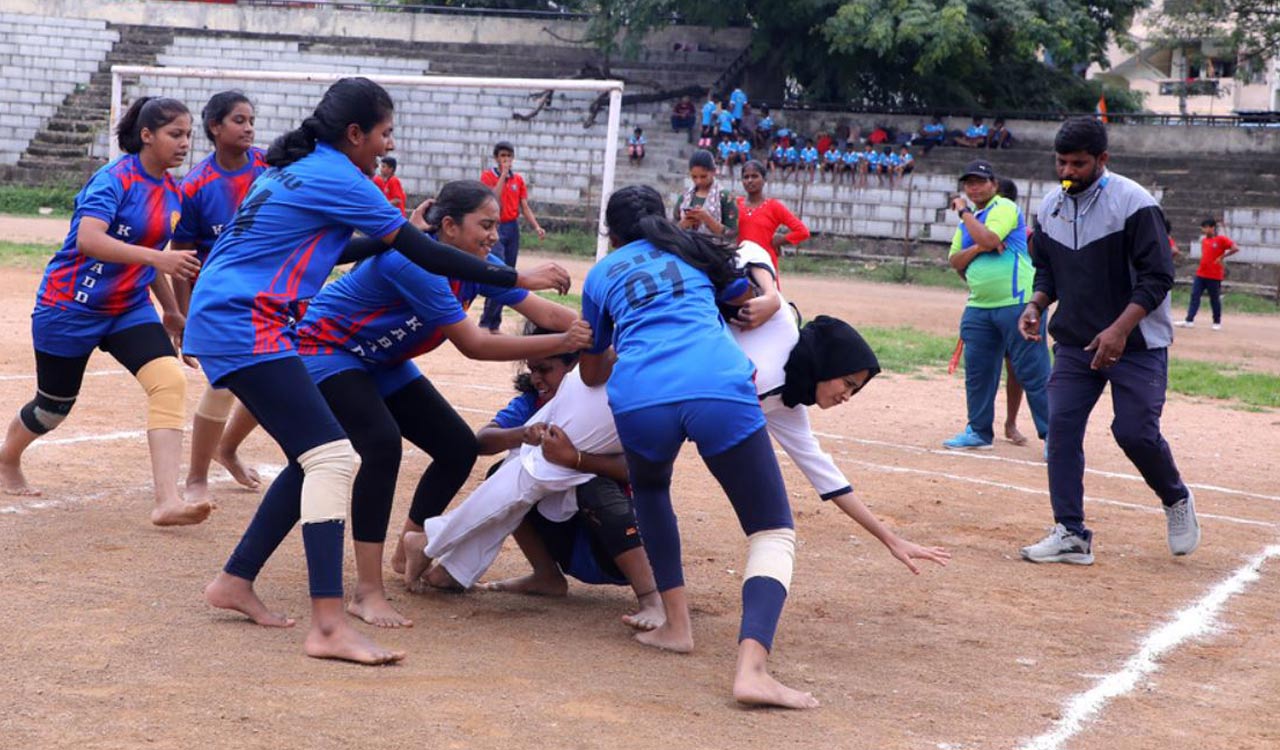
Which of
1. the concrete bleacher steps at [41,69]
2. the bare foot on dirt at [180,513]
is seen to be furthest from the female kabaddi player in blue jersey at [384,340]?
the concrete bleacher steps at [41,69]

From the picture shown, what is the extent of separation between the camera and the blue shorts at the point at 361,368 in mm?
4961

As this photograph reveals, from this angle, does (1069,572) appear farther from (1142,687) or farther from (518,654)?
(518,654)

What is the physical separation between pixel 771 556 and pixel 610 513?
0.82m

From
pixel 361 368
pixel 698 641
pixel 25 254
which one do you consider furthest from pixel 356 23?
pixel 698 641

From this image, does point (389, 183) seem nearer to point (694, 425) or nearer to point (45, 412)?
point (45, 412)

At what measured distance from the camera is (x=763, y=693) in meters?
4.19

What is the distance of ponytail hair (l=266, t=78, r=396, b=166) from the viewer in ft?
14.9

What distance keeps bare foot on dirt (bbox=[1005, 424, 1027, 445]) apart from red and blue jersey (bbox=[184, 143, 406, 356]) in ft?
21.0

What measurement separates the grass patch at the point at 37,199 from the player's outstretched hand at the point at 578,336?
26.7 m

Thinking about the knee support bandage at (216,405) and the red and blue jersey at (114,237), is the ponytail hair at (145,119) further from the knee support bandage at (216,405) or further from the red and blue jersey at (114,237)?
the knee support bandage at (216,405)

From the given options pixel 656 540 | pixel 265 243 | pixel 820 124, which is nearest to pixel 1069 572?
pixel 656 540

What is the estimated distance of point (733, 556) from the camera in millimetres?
6371

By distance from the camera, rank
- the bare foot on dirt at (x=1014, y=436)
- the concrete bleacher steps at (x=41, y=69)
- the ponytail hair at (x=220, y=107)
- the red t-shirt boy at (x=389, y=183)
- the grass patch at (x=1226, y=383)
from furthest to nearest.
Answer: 1. the concrete bleacher steps at (x=41, y=69)
2. the red t-shirt boy at (x=389, y=183)
3. the grass patch at (x=1226, y=383)
4. the bare foot on dirt at (x=1014, y=436)
5. the ponytail hair at (x=220, y=107)

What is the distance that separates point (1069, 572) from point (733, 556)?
1483 mm
